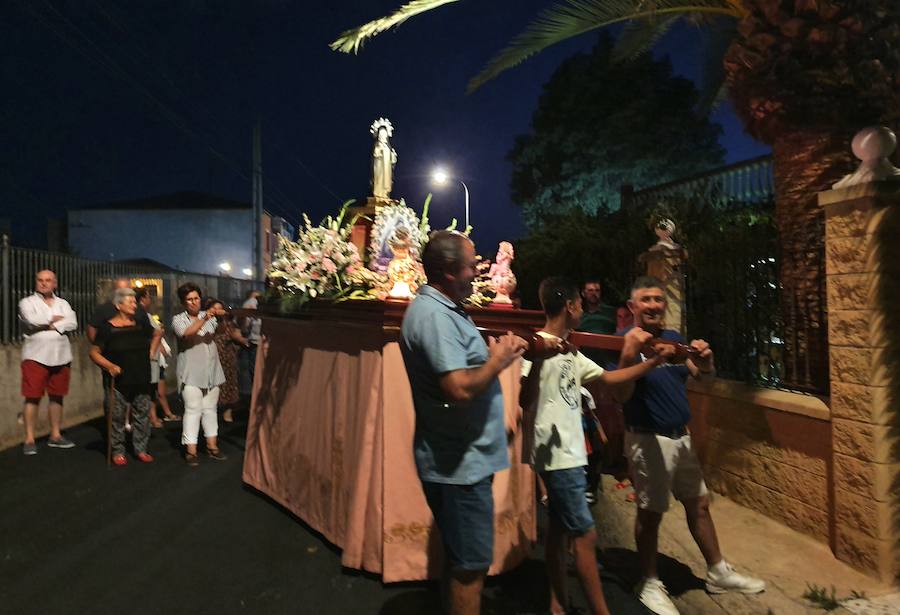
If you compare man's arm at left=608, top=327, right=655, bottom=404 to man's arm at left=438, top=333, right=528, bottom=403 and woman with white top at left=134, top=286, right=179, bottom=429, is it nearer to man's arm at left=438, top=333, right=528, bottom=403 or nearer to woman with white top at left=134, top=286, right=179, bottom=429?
man's arm at left=438, top=333, right=528, bottom=403

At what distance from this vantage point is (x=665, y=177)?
733 inches

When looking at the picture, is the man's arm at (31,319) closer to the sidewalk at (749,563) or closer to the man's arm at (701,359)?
the sidewalk at (749,563)

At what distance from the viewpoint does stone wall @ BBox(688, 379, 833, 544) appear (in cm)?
420

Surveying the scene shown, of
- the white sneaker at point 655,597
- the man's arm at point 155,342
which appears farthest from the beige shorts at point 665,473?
the man's arm at point 155,342

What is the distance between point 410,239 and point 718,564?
9.69 feet

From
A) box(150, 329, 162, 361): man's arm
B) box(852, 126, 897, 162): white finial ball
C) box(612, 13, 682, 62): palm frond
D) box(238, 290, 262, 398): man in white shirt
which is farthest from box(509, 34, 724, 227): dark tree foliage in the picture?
box(852, 126, 897, 162): white finial ball

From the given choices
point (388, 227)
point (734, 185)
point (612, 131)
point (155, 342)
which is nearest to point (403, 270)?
point (388, 227)

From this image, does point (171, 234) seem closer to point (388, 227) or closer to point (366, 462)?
point (388, 227)

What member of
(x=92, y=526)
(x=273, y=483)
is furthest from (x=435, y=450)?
(x=92, y=526)

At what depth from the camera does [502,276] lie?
4.59m

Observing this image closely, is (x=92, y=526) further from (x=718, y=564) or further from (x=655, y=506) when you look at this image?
(x=718, y=564)

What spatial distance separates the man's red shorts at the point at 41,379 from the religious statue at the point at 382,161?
183 inches

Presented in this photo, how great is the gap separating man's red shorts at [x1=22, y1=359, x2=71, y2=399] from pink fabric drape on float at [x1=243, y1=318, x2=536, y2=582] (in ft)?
13.5

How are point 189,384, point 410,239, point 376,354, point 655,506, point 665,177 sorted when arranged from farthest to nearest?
point 665,177
point 189,384
point 410,239
point 376,354
point 655,506
